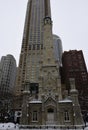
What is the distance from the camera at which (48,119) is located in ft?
106

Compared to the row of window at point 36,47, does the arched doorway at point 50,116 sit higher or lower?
lower

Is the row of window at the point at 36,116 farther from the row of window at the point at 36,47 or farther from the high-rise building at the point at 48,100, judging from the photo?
the row of window at the point at 36,47

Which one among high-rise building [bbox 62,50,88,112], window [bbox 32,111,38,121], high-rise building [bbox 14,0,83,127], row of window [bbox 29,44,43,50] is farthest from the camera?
row of window [bbox 29,44,43,50]

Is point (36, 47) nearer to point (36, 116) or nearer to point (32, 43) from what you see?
A: point (32, 43)

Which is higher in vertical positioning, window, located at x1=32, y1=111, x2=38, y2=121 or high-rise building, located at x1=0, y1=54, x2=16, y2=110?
high-rise building, located at x1=0, y1=54, x2=16, y2=110

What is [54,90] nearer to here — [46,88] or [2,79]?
[46,88]

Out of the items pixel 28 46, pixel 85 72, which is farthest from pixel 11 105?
pixel 28 46

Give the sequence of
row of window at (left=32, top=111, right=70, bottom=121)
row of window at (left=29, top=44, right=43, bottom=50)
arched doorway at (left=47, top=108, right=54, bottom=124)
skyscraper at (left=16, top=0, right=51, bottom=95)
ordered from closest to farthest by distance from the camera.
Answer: row of window at (left=32, top=111, right=70, bottom=121) < arched doorway at (left=47, top=108, right=54, bottom=124) < skyscraper at (left=16, top=0, right=51, bottom=95) < row of window at (left=29, top=44, right=43, bottom=50)

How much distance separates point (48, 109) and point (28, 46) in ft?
226

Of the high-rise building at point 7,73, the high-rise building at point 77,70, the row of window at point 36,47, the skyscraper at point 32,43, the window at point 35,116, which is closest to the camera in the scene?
the window at point 35,116

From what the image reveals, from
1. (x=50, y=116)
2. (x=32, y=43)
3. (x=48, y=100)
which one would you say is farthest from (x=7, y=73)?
(x=50, y=116)

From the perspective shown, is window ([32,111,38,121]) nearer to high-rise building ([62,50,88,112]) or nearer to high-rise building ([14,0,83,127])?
high-rise building ([14,0,83,127])

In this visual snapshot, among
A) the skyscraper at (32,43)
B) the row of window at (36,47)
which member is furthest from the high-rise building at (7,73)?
the row of window at (36,47)

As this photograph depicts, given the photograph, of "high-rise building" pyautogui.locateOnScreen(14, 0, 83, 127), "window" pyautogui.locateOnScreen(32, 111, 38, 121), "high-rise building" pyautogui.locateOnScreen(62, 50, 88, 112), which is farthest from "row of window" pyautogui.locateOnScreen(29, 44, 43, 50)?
"window" pyautogui.locateOnScreen(32, 111, 38, 121)
